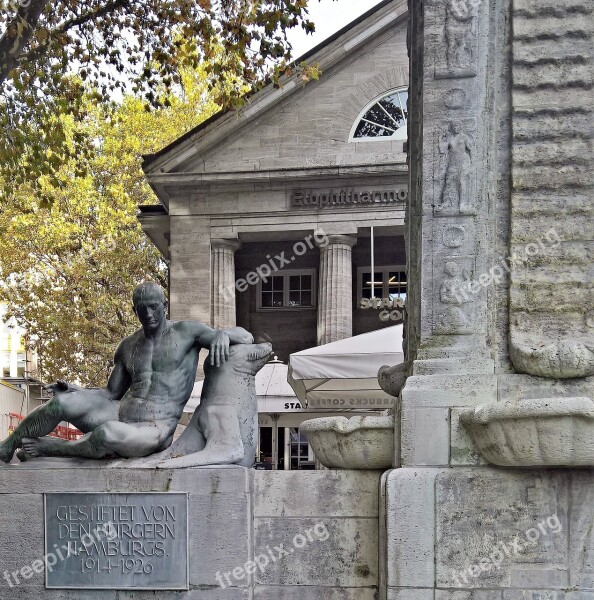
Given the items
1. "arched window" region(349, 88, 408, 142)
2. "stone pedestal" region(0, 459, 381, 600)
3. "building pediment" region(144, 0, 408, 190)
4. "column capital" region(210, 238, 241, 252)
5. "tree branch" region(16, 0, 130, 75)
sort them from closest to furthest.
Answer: "stone pedestal" region(0, 459, 381, 600) < "tree branch" region(16, 0, 130, 75) < "building pediment" region(144, 0, 408, 190) < "column capital" region(210, 238, 241, 252) < "arched window" region(349, 88, 408, 142)

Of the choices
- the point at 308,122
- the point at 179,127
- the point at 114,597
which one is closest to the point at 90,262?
the point at 179,127

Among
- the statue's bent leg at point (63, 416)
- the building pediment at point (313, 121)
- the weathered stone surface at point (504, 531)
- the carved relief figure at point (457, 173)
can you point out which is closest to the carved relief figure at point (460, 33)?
the carved relief figure at point (457, 173)

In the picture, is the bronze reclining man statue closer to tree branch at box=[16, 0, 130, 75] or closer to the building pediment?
tree branch at box=[16, 0, 130, 75]

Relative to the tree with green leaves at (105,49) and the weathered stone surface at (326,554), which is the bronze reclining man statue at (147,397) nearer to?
the weathered stone surface at (326,554)

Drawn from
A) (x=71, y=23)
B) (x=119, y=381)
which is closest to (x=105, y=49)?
(x=71, y=23)

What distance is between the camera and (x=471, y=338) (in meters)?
6.65

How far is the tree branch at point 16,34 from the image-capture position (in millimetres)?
12367

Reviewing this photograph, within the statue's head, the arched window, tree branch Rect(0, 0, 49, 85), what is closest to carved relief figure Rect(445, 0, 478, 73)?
the statue's head

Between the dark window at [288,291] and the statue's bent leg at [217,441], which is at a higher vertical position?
the dark window at [288,291]

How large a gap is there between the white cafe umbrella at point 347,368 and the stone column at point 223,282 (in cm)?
1161

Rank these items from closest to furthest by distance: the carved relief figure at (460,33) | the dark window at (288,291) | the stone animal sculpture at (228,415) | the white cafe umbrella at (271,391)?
the carved relief figure at (460,33) → the stone animal sculpture at (228,415) → the white cafe umbrella at (271,391) → the dark window at (288,291)

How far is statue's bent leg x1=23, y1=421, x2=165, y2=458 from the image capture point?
6949mm

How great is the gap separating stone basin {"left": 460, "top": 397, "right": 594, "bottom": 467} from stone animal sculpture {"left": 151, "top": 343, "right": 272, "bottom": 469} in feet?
5.98

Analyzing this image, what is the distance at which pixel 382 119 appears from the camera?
28297mm
